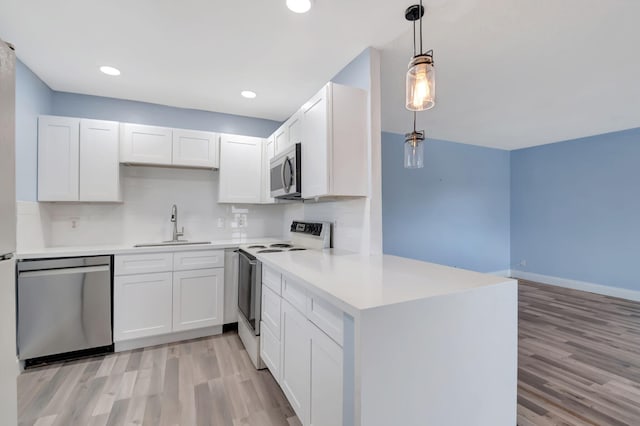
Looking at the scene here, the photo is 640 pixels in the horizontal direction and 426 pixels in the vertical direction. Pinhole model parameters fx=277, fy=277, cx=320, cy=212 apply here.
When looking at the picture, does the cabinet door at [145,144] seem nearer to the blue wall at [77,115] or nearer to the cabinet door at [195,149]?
the cabinet door at [195,149]

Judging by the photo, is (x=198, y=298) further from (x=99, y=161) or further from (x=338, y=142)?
(x=338, y=142)

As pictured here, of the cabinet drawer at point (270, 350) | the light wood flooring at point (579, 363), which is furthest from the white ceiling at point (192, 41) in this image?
the light wood flooring at point (579, 363)

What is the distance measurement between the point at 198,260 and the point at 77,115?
2025 mm

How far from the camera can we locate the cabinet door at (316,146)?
2012 millimetres

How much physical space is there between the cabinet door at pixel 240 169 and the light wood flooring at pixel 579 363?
3.15m

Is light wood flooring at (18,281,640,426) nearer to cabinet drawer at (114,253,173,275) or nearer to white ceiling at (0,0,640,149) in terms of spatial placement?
cabinet drawer at (114,253,173,275)

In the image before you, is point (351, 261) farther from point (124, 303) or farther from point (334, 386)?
point (124, 303)

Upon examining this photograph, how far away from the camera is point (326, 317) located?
1.25 m

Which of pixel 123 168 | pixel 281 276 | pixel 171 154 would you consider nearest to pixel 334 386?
pixel 281 276

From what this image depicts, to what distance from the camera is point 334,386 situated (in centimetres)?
118

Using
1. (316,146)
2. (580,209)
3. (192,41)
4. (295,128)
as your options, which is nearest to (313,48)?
(295,128)

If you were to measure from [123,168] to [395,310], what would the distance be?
3348mm

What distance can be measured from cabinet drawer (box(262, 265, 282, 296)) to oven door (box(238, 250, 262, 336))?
111mm

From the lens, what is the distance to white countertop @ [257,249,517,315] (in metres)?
1.06
